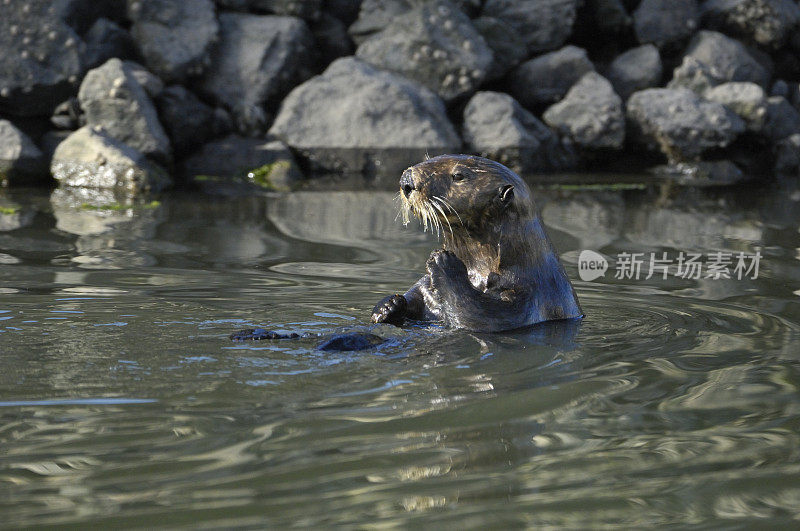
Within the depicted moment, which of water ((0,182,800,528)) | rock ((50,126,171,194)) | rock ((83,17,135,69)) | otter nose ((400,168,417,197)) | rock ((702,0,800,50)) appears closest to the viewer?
water ((0,182,800,528))

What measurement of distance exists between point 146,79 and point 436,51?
3395 millimetres

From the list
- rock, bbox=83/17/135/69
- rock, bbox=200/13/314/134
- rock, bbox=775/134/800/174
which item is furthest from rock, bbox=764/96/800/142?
rock, bbox=83/17/135/69

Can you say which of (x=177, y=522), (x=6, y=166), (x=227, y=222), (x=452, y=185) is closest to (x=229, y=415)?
(x=177, y=522)

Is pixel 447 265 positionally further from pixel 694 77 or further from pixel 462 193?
pixel 694 77

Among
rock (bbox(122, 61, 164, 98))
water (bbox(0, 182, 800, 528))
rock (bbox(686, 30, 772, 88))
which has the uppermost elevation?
rock (bbox(686, 30, 772, 88))

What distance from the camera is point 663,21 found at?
1366cm

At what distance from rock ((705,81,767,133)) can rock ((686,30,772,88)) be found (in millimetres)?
736

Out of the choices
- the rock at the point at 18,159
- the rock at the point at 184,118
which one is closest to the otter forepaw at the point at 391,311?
the rock at the point at 18,159

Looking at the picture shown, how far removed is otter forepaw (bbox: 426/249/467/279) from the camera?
13.1 feet

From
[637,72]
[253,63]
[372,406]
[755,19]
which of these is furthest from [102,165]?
[755,19]

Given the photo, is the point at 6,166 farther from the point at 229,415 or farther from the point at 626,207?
the point at 229,415

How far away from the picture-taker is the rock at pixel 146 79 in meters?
10.9

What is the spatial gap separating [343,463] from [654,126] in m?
10.5

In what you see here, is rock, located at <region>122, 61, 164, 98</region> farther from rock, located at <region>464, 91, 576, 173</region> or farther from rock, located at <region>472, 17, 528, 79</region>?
rock, located at <region>472, 17, 528, 79</region>
